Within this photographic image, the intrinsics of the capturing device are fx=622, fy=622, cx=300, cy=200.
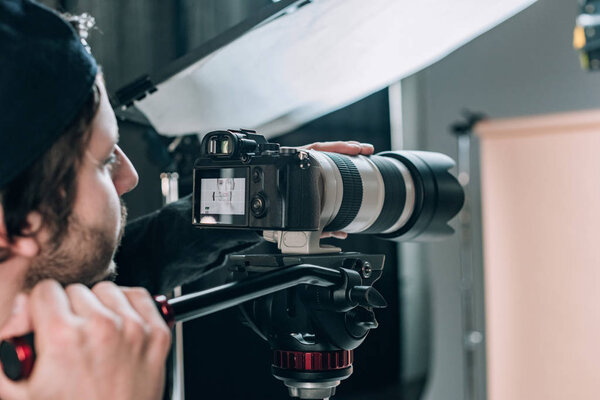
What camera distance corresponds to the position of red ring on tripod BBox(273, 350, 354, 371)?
680 mm

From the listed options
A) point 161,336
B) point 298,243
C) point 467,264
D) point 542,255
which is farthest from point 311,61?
point 467,264

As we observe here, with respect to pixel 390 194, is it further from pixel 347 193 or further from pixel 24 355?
pixel 24 355

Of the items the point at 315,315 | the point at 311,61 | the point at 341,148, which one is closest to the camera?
the point at 315,315

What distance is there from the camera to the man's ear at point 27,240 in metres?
0.57

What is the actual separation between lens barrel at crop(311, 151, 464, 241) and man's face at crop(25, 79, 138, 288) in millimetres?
224

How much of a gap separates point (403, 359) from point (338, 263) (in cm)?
149

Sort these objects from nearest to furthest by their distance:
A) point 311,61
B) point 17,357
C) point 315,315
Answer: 1. point 17,357
2. point 315,315
3. point 311,61

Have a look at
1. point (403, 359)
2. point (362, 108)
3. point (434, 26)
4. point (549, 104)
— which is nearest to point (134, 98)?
point (434, 26)

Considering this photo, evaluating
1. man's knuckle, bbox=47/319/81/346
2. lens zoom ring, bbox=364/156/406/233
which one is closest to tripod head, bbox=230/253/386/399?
lens zoom ring, bbox=364/156/406/233

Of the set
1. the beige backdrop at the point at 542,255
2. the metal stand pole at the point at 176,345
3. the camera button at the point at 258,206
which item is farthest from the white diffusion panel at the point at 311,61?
the beige backdrop at the point at 542,255

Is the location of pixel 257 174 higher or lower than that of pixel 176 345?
higher

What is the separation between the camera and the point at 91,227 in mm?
617

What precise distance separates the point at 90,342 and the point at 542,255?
83.1 inches

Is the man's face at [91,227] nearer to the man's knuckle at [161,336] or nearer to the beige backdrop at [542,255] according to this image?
the man's knuckle at [161,336]
